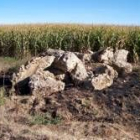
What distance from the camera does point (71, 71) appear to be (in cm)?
1139

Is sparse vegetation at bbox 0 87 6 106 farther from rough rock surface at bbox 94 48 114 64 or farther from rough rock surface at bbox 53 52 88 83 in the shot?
rough rock surface at bbox 94 48 114 64

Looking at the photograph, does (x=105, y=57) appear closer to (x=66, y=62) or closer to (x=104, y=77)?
(x=104, y=77)

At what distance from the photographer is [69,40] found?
1997cm

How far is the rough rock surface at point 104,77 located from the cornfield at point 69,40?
549cm

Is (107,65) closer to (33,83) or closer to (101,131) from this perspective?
(33,83)

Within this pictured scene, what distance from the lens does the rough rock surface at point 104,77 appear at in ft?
35.4

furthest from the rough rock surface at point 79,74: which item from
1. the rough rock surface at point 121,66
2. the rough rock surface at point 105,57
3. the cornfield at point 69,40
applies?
the cornfield at point 69,40

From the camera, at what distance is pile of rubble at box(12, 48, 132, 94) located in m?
10.8

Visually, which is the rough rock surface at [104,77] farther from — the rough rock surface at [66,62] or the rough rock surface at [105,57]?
the rough rock surface at [105,57]

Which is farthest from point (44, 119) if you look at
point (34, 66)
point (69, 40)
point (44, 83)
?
point (69, 40)

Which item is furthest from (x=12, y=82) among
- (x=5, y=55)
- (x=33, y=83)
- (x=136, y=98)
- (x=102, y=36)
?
(x=5, y=55)

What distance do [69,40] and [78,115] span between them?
35.5 feet

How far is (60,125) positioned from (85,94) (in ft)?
5.91

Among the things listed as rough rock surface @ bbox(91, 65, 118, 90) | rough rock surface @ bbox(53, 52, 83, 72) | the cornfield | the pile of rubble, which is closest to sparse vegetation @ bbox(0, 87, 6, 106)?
the pile of rubble
